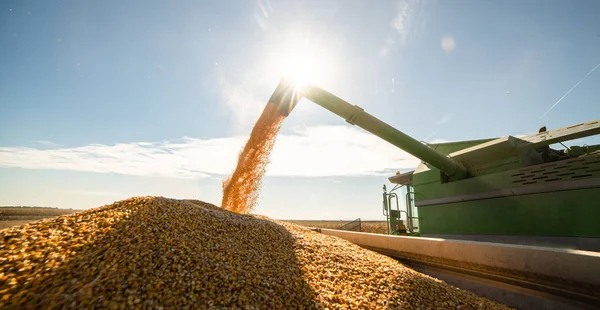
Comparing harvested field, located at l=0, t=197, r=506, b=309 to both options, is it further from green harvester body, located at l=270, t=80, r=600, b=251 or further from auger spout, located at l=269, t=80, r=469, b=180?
auger spout, located at l=269, t=80, r=469, b=180

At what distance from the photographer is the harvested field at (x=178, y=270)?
182 cm

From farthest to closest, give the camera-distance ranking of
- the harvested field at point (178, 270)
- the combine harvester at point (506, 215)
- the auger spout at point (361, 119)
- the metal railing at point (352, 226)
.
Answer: the metal railing at point (352, 226)
the auger spout at point (361, 119)
the combine harvester at point (506, 215)
the harvested field at point (178, 270)

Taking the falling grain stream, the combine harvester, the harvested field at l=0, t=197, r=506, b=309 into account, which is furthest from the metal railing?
the harvested field at l=0, t=197, r=506, b=309

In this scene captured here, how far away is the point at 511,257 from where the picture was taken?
2.73 m

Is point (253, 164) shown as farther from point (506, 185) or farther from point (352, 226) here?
point (352, 226)

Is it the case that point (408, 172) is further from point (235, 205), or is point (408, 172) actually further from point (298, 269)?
point (298, 269)

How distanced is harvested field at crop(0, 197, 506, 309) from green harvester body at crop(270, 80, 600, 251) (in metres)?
1.85

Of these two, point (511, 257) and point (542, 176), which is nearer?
point (511, 257)

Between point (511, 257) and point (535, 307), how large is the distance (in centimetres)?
45

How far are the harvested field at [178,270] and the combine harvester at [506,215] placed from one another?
479 millimetres

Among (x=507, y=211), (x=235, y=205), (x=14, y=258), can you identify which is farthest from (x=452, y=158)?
(x=14, y=258)

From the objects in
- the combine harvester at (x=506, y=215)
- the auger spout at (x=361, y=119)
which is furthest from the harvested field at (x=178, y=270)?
the auger spout at (x=361, y=119)

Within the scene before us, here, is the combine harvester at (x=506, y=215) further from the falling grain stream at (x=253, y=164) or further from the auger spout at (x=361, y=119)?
the falling grain stream at (x=253, y=164)

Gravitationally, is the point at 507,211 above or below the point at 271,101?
below
